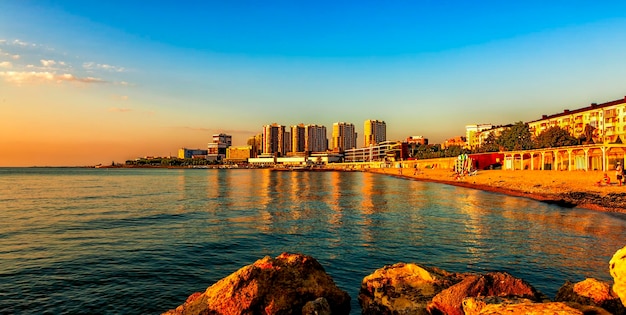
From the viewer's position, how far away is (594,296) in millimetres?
8648

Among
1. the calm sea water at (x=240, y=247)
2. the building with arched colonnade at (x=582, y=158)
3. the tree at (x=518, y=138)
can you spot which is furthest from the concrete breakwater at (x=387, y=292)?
the tree at (x=518, y=138)

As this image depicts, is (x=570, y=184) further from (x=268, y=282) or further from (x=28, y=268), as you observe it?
(x=28, y=268)

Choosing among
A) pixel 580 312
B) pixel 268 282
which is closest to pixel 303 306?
pixel 268 282

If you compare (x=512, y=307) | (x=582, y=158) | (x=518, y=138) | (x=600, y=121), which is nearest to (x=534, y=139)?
(x=518, y=138)

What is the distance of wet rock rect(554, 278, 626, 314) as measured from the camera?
8.41 meters

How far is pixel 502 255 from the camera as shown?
61.5 feet

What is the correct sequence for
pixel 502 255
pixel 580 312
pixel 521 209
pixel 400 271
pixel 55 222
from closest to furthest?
pixel 580 312
pixel 400 271
pixel 502 255
pixel 55 222
pixel 521 209

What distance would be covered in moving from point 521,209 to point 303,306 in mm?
34707

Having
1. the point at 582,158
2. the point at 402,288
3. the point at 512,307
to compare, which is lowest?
the point at 402,288

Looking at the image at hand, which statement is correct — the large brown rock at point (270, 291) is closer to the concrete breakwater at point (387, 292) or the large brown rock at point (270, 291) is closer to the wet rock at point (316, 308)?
the concrete breakwater at point (387, 292)

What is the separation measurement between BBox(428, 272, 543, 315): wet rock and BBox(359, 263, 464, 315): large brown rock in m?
0.70

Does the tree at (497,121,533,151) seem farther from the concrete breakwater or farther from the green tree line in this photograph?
Answer: the concrete breakwater

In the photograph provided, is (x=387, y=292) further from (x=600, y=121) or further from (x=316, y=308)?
(x=600, y=121)

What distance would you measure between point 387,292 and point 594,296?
4.88 m
